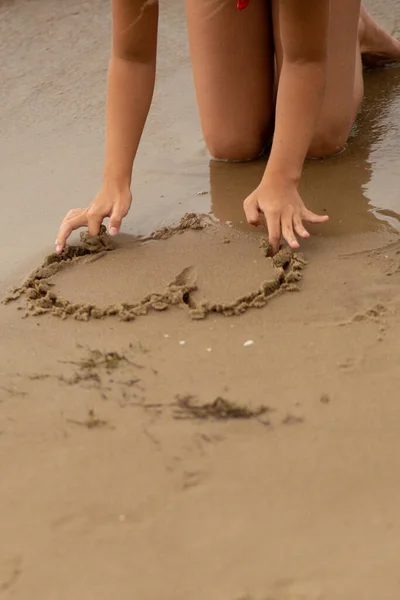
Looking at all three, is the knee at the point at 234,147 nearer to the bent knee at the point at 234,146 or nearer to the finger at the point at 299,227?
the bent knee at the point at 234,146

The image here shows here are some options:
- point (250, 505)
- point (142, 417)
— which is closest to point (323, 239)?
point (142, 417)

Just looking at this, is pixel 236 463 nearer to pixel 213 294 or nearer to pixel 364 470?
pixel 364 470

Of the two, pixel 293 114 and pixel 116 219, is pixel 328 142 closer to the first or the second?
pixel 293 114

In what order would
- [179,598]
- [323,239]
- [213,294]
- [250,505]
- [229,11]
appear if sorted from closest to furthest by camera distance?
[179,598] < [250,505] < [213,294] < [323,239] < [229,11]

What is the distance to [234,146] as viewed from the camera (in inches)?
79.0

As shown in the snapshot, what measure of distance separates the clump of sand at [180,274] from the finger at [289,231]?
32 millimetres

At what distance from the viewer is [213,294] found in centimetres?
146

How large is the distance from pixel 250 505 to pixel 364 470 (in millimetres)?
156

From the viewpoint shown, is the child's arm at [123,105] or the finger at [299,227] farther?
the child's arm at [123,105]

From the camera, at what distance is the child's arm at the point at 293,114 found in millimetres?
1534

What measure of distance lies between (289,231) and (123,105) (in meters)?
A: 0.51

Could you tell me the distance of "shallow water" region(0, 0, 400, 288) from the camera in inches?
69.6

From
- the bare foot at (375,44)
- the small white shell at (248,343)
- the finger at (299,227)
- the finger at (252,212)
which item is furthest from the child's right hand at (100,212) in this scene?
the bare foot at (375,44)

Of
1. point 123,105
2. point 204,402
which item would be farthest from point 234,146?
point 204,402
